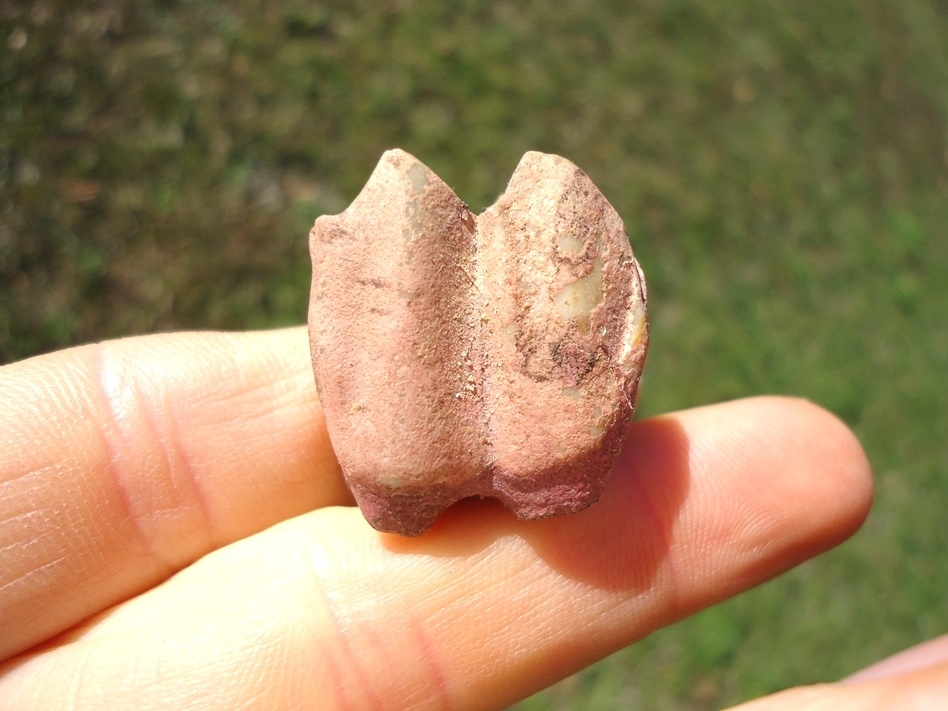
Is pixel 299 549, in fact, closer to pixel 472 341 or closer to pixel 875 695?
pixel 472 341

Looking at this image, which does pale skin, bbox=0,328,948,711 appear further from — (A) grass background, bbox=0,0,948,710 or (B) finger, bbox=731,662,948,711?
(A) grass background, bbox=0,0,948,710

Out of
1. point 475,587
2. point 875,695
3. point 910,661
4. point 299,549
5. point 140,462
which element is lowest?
point 910,661

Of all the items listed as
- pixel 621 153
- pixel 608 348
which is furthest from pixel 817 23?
pixel 608 348

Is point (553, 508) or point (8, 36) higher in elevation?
point (8, 36)

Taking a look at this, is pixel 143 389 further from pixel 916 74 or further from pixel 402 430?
pixel 916 74

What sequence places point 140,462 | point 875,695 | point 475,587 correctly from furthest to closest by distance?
point 140,462 < point 475,587 < point 875,695

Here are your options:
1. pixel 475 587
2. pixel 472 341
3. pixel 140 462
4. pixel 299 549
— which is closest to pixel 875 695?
pixel 475 587

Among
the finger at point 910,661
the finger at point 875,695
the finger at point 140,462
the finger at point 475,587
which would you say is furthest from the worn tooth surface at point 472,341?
the finger at point 910,661
